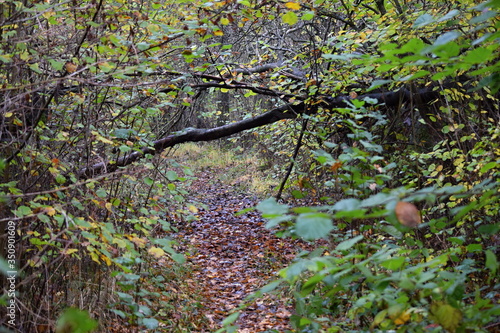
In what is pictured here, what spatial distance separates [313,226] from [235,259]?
19.7 ft

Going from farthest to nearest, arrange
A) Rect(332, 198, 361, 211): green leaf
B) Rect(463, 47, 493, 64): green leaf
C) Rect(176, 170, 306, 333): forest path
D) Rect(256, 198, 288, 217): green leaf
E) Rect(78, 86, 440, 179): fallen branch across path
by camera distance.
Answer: Rect(78, 86, 440, 179): fallen branch across path < Rect(176, 170, 306, 333): forest path < Rect(463, 47, 493, 64): green leaf < Rect(256, 198, 288, 217): green leaf < Rect(332, 198, 361, 211): green leaf

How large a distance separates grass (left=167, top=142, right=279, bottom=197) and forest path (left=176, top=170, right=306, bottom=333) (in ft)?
2.57

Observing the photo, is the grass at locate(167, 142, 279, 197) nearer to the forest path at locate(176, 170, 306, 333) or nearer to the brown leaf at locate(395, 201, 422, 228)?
the forest path at locate(176, 170, 306, 333)

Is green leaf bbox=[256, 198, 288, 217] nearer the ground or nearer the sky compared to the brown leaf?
nearer the ground

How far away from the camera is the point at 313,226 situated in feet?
4.65

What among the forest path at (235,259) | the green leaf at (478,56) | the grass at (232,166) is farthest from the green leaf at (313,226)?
the grass at (232,166)

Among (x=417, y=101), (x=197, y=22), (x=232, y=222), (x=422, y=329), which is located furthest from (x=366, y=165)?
(x=232, y=222)

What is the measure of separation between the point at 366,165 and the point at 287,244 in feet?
15.5

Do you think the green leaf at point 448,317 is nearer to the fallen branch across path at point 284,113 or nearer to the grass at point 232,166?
the fallen branch across path at point 284,113

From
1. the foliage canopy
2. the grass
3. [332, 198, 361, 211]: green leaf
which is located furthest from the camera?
the grass

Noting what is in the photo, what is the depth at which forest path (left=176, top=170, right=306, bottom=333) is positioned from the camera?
4967mm

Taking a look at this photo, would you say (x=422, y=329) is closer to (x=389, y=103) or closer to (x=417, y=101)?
(x=417, y=101)

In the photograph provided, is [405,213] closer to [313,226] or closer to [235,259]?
[313,226]

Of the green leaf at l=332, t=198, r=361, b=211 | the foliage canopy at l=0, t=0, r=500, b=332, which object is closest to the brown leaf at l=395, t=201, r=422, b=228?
the foliage canopy at l=0, t=0, r=500, b=332
